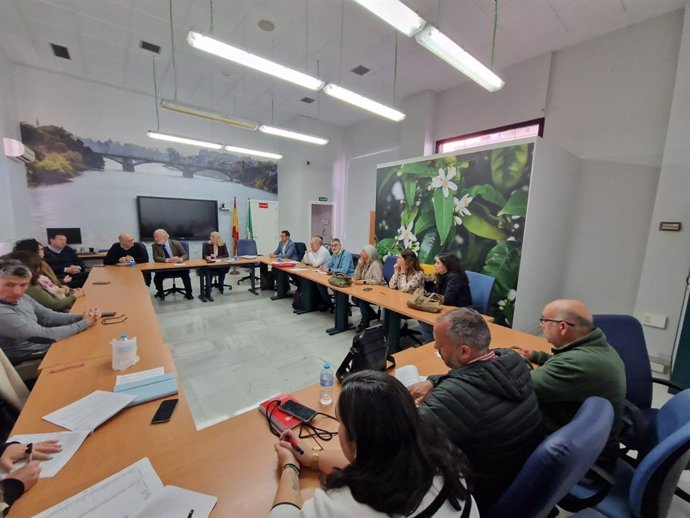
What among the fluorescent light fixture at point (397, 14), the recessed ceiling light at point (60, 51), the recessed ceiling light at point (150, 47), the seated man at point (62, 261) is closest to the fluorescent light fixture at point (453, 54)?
the fluorescent light fixture at point (397, 14)

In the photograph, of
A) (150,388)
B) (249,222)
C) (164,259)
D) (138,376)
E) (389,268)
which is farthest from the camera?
(249,222)

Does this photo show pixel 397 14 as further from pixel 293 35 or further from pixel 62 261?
pixel 62 261

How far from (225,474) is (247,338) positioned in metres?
2.89

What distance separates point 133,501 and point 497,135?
6.13 metres

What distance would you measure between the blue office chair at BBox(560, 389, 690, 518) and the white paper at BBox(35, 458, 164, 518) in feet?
5.25

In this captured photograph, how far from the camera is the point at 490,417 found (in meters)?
0.97

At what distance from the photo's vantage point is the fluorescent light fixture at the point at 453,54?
230cm

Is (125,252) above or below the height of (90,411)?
above

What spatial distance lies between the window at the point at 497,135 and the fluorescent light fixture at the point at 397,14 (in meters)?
2.69

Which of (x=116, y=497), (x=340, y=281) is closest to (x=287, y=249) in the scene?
(x=340, y=281)

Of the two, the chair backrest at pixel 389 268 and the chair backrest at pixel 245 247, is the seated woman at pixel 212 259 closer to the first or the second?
the chair backrest at pixel 245 247

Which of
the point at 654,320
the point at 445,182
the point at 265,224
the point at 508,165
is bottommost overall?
the point at 654,320

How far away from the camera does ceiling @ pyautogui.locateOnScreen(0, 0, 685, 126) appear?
3.47 metres

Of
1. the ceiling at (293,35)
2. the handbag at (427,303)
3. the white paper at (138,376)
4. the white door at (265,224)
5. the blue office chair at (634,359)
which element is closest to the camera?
the white paper at (138,376)
